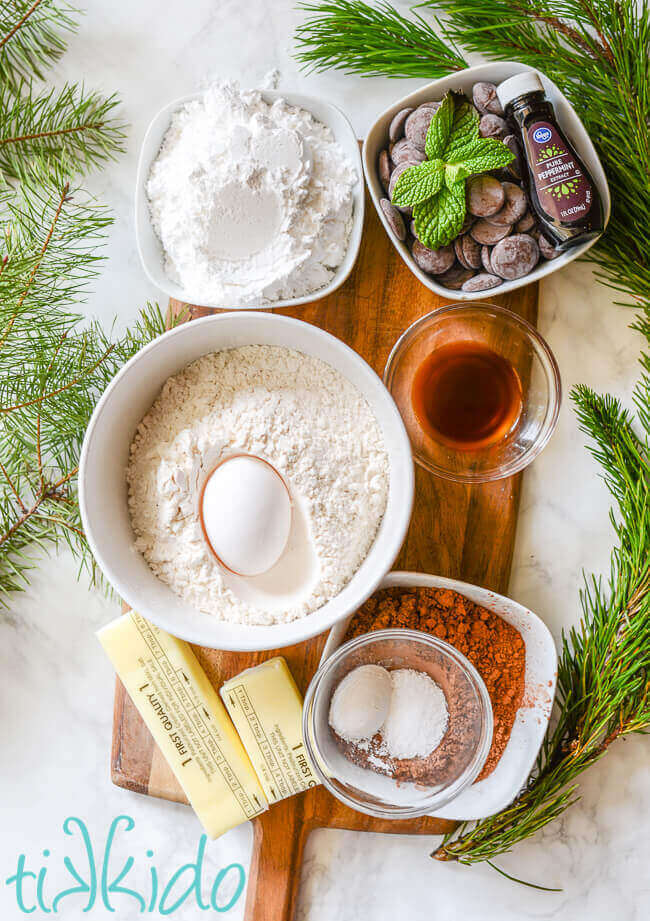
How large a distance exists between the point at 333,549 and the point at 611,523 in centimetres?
40

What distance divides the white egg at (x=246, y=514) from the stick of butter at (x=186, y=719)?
172 mm

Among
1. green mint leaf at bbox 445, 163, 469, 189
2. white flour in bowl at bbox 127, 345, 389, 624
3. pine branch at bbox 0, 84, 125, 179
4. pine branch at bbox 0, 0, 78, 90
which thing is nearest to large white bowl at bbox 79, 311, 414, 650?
white flour in bowl at bbox 127, 345, 389, 624

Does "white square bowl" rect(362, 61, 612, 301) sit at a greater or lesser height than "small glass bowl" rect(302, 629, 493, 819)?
greater

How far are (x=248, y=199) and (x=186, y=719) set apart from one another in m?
0.63

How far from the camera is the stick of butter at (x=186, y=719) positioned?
89 centimetres

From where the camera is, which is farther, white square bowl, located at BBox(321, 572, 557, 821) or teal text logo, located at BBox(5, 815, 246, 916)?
teal text logo, located at BBox(5, 815, 246, 916)

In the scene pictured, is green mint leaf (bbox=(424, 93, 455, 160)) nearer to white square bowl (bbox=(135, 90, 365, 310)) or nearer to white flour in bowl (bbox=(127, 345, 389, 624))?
white square bowl (bbox=(135, 90, 365, 310))

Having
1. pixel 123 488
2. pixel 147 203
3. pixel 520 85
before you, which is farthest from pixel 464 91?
pixel 123 488

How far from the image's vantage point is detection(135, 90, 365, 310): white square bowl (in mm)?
870

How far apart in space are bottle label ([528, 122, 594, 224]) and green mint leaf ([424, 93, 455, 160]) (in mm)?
97

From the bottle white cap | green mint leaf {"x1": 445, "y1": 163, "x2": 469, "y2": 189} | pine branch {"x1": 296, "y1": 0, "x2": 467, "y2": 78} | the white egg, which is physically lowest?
the white egg

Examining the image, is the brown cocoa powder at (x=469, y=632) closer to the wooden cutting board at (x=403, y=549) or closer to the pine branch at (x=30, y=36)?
the wooden cutting board at (x=403, y=549)

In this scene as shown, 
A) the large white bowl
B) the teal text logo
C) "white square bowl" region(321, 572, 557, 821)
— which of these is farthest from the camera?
the teal text logo

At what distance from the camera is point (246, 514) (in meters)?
0.77
